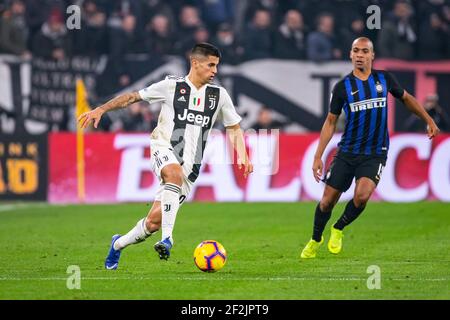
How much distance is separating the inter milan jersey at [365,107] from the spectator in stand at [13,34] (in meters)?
11.8

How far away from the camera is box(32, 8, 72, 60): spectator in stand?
22.2 metres

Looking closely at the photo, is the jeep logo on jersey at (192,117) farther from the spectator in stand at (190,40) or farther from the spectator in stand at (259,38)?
the spectator in stand at (259,38)

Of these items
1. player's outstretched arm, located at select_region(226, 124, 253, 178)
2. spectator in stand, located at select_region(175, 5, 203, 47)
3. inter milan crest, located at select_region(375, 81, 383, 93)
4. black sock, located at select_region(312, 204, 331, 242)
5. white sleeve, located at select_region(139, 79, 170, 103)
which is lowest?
black sock, located at select_region(312, 204, 331, 242)

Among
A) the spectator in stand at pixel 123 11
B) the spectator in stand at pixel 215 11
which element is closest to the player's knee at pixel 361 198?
the spectator in stand at pixel 123 11

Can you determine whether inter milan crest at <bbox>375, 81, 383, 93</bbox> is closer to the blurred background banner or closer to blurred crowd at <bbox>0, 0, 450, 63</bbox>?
the blurred background banner

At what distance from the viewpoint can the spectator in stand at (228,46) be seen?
72.9 ft

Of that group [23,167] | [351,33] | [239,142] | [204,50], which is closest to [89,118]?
[204,50]

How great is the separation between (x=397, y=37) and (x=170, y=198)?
1337 centimetres

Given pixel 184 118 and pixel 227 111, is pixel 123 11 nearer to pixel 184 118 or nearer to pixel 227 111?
pixel 227 111

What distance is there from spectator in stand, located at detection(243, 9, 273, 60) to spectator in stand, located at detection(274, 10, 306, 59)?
192 mm

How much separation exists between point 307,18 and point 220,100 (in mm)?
13076

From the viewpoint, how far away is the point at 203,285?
935 centimetres

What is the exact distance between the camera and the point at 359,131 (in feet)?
38.6

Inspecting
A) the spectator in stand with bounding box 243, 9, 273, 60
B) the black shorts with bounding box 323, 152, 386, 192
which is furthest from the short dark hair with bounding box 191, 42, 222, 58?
the spectator in stand with bounding box 243, 9, 273, 60
